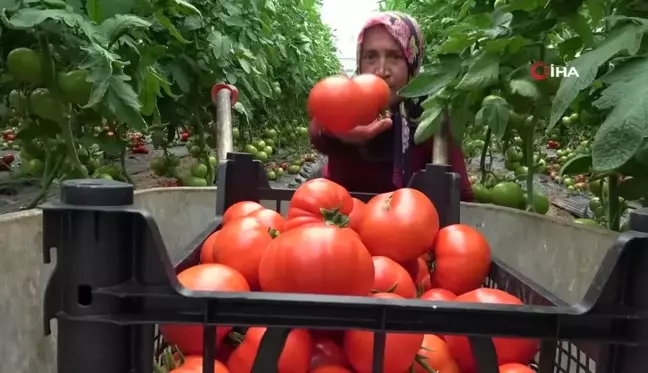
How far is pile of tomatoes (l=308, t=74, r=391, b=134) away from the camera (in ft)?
3.69

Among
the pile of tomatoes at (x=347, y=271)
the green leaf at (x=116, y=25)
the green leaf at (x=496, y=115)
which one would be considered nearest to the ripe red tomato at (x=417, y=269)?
the pile of tomatoes at (x=347, y=271)

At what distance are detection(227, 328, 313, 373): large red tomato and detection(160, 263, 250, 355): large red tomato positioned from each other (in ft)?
0.16

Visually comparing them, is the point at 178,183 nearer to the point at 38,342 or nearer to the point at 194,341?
the point at 38,342

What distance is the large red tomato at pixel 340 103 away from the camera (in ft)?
3.69

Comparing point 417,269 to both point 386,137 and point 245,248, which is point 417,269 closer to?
point 245,248

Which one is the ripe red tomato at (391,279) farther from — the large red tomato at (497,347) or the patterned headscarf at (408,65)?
the patterned headscarf at (408,65)

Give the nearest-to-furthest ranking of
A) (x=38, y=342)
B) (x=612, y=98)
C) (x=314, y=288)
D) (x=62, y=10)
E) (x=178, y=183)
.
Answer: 1. (x=314, y=288)
2. (x=612, y=98)
3. (x=38, y=342)
4. (x=62, y=10)
5. (x=178, y=183)

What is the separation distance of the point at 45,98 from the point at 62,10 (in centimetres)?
36

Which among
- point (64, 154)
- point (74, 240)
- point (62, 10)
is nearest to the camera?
point (74, 240)

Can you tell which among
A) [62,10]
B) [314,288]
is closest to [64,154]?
[62,10]

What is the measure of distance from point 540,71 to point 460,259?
0.54 m

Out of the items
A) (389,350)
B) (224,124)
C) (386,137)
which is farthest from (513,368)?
(386,137)

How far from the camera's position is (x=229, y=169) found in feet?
4.15

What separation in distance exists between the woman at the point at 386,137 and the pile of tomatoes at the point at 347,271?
85 centimetres
